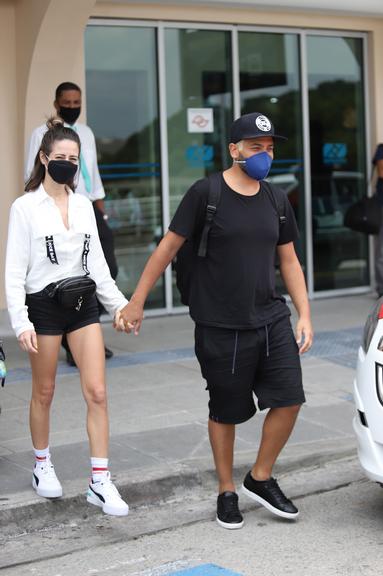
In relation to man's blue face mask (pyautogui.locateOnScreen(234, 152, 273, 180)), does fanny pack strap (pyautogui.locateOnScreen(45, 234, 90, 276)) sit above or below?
below

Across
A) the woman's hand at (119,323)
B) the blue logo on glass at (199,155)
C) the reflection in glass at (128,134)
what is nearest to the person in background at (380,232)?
the blue logo on glass at (199,155)

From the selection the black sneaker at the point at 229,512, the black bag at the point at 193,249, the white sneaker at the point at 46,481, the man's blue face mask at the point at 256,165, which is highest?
the man's blue face mask at the point at 256,165

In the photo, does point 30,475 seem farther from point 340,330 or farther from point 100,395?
point 340,330

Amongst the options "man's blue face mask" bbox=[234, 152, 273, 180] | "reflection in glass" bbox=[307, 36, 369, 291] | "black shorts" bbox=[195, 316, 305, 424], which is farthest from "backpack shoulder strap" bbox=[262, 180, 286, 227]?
"reflection in glass" bbox=[307, 36, 369, 291]

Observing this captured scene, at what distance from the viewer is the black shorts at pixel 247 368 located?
493 cm

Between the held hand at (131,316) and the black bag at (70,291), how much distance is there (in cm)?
22

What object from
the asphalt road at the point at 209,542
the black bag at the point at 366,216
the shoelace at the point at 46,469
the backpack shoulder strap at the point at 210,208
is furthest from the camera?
the black bag at the point at 366,216

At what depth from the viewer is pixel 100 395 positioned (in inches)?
199

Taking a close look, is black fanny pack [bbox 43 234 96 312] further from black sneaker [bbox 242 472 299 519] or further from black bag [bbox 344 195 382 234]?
black bag [bbox 344 195 382 234]

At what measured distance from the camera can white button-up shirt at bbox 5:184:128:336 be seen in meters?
4.95

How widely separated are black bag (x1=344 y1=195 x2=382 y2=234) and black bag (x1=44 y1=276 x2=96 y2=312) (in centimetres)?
682

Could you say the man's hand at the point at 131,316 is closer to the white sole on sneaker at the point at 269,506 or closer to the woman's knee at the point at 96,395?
the woman's knee at the point at 96,395

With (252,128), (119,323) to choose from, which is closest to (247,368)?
(119,323)

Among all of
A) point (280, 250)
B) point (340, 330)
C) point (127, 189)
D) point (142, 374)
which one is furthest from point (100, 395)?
point (127, 189)
